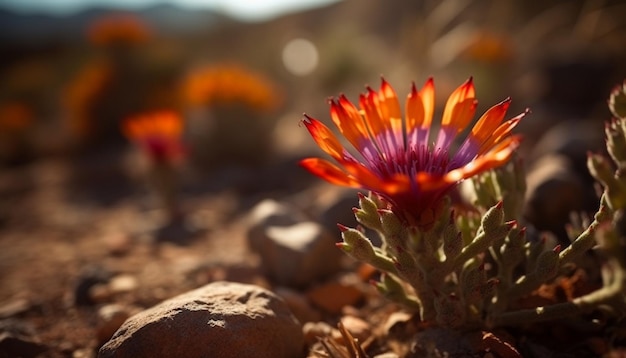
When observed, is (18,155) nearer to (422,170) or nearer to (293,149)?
(293,149)

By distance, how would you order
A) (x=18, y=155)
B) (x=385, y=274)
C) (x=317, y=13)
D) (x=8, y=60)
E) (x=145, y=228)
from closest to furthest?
(x=385, y=274) < (x=145, y=228) < (x=18, y=155) < (x=8, y=60) < (x=317, y=13)

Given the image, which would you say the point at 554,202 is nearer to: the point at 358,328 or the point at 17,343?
the point at 358,328

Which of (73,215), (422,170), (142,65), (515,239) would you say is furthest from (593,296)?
(142,65)

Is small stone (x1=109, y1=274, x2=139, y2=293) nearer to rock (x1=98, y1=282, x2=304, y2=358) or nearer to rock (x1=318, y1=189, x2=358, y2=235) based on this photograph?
Answer: rock (x1=98, y1=282, x2=304, y2=358)

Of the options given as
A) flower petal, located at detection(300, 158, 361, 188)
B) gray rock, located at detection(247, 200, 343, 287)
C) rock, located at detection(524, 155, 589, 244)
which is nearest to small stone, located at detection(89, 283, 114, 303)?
gray rock, located at detection(247, 200, 343, 287)

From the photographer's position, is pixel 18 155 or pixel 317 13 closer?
pixel 18 155

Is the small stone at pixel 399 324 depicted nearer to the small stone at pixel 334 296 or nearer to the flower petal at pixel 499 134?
the small stone at pixel 334 296
